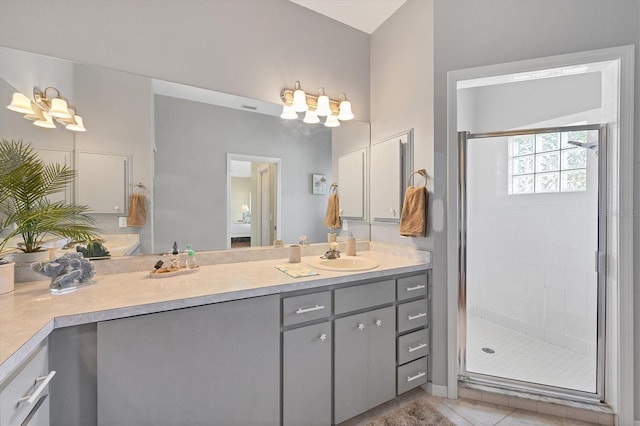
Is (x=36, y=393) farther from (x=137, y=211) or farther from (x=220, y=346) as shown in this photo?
(x=137, y=211)

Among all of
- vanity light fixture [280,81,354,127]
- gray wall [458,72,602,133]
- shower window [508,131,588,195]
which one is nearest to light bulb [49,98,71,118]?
vanity light fixture [280,81,354,127]

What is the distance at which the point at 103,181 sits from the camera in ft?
4.79

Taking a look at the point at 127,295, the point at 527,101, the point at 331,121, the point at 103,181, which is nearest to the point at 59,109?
the point at 103,181

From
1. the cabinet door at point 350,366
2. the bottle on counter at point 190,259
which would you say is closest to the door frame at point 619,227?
the cabinet door at point 350,366

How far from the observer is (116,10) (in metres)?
1.50

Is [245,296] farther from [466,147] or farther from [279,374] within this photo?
[466,147]

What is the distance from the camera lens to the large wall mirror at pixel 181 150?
1.38 m

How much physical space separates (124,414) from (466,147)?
233 centimetres

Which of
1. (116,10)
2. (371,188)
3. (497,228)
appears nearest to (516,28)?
(371,188)

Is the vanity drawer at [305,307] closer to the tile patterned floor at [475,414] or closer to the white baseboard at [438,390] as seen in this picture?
the tile patterned floor at [475,414]

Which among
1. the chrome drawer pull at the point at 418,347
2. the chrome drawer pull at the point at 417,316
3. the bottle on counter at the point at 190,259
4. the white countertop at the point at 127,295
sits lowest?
the chrome drawer pull at the point at 418,347

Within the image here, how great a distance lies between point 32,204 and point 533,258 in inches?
144

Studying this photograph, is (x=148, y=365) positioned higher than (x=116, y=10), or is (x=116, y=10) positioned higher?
(x=116, y=10)

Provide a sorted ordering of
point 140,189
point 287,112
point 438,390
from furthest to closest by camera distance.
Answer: point 287,112, point 438,390, point 140,189
